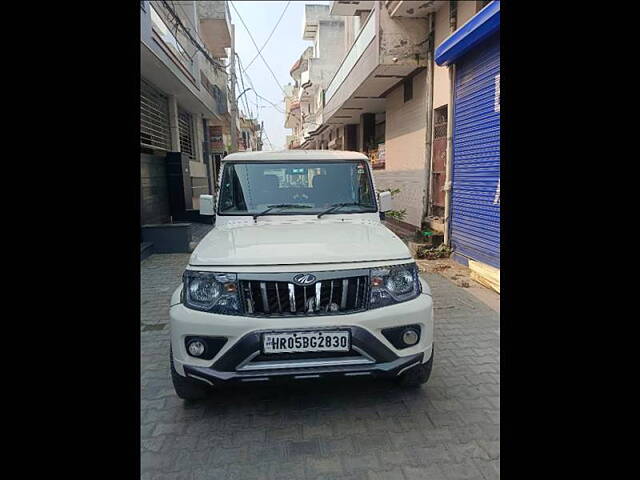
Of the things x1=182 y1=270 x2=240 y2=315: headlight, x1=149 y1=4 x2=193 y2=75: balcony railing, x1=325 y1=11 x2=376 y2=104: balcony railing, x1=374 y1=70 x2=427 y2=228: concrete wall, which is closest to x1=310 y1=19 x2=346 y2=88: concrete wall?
x1=325 y1=11 x2=376 y2=104: balcony railing

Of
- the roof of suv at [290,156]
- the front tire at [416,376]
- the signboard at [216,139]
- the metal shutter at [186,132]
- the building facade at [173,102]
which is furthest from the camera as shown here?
the signboard at [216,139]

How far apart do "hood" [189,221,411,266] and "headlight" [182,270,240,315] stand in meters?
0.09

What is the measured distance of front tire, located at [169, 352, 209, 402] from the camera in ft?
8.79

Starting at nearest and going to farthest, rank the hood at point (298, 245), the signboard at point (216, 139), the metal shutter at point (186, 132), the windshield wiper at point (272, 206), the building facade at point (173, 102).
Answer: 1. the hood at point (298, 245)
2. the windshield wiper at point (272, 206)
3. the building facade at point (173, 102)
4. the metal shutter at point (186, 132)
5. the signboard at point (216, 139)

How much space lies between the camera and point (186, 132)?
Result: 15875 mm

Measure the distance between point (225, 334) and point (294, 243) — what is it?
77 centimetres

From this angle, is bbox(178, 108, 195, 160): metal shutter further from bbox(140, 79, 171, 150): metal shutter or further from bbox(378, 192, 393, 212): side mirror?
bbox(378, 192, 393, 212): side mirror

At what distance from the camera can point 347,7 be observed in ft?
46.3

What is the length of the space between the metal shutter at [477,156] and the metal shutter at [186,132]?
1050cm

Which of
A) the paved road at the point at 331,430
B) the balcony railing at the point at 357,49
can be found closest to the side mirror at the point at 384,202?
the paved road at the point at 331,430

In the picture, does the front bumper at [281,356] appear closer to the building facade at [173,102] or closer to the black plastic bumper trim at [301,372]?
the black plastic bumper trim at [301,372]

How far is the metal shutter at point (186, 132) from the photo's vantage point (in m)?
15.0

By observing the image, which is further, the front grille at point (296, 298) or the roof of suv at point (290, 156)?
the roof of suv at point (290, 156)
